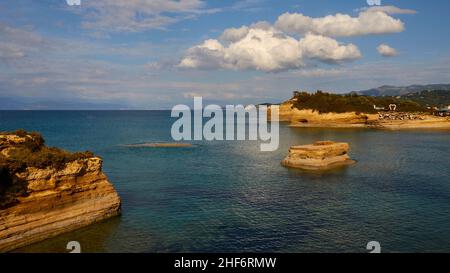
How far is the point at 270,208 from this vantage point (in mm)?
35594

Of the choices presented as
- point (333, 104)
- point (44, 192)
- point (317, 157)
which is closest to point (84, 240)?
point (44, 192)

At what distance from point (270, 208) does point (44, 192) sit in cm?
1928

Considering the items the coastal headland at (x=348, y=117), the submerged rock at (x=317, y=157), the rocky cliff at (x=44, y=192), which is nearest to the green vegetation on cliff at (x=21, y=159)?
the rocky cliff at (x=44, y=192)

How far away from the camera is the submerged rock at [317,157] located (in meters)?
56.7

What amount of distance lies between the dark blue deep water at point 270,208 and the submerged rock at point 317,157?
8.32ft

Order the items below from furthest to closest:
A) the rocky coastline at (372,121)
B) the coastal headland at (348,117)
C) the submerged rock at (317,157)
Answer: the coastal headland at (348,117), the rocky coastline at (372,121), the submerged rock at (317,157)

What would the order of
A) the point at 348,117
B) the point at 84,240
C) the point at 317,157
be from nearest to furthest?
the point at 84,240 → the point at 317,157 → the point at 348,117

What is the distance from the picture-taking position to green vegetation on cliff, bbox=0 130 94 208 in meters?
26.2

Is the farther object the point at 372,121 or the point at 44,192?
the point at 372,121

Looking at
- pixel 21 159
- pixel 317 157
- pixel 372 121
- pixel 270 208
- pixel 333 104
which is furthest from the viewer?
pixel 333 104

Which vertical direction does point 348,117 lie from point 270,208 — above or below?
above

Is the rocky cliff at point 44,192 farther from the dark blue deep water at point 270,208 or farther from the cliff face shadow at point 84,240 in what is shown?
the dark blue deep water at point 270,208

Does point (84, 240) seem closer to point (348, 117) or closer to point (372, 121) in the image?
point (348, 117)
